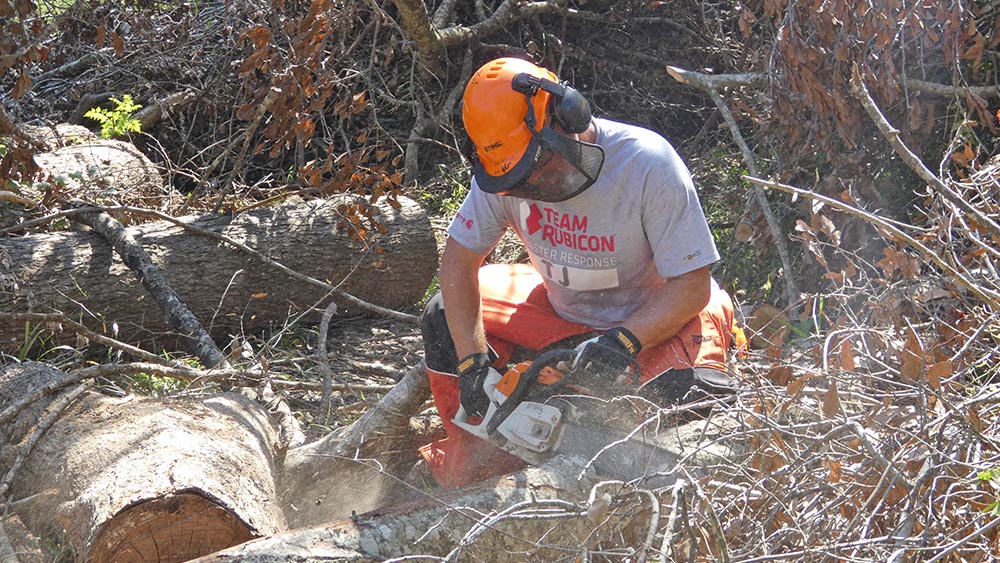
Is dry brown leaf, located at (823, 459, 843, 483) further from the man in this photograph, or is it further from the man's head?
the man's head

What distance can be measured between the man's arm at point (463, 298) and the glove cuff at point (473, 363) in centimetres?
3

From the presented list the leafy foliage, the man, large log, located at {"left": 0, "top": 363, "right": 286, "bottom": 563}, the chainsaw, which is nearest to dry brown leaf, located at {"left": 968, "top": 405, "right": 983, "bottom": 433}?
the chainsaw

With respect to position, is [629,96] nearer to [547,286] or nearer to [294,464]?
[547,286]

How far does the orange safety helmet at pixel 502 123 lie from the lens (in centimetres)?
290

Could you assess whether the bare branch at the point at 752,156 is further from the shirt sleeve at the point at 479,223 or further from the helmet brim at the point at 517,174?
the helmet brim at the point at 517,174

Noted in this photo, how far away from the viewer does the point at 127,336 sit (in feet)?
15.6

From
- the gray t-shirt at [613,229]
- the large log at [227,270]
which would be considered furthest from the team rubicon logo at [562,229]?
the large log at [227,270]

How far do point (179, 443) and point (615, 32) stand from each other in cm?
505

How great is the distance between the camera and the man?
9.62 ft

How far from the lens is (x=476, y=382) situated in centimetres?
319

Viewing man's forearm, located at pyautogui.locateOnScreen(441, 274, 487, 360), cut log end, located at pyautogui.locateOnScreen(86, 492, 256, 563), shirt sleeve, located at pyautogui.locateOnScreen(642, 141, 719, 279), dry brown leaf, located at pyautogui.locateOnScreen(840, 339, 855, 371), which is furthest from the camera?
man's forearm, located at pyautogui.locateOnScreen(441, 274, 487, 360)

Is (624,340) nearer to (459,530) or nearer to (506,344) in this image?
(506,344)

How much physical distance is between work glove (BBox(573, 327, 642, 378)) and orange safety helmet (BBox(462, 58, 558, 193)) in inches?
22.0

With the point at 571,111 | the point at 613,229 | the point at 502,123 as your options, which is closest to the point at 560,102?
the point at 571,111
